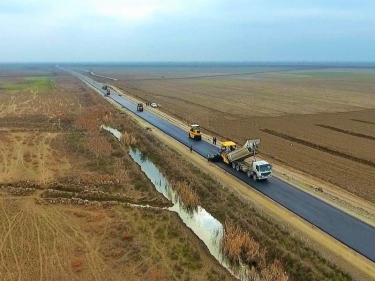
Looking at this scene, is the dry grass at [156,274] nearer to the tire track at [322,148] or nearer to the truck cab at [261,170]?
the truck cab at [261,170]

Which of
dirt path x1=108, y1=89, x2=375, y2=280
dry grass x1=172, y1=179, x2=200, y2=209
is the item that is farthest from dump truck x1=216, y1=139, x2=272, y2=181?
dry grass x1=172, y1=179, x2=200, y2=209

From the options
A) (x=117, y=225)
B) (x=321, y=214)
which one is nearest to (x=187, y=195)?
(x=117, y=225)

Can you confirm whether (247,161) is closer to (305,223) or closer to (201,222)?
(201,222)

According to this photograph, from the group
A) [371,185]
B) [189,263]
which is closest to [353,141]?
[371,185]

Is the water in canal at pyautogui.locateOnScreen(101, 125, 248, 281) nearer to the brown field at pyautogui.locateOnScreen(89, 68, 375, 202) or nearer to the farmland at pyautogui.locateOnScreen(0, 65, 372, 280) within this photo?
the farmland at pyautogui.locateOnScreen(0, 65, 372, 280)

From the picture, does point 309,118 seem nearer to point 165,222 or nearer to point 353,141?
point 353,141
